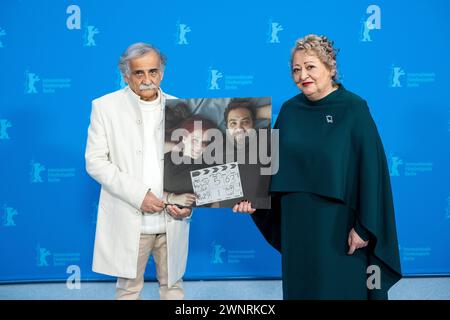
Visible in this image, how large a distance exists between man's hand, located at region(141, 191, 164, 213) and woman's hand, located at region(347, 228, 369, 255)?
0.84 m

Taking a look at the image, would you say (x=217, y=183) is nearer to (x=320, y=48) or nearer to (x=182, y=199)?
(x=182, y=199)

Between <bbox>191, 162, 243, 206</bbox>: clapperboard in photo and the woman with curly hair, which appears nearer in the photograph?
the woman with curly hair

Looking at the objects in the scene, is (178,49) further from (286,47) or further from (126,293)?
(126,293)

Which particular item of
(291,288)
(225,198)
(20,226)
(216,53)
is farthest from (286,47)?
(20,226)

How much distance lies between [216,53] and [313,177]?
176cm

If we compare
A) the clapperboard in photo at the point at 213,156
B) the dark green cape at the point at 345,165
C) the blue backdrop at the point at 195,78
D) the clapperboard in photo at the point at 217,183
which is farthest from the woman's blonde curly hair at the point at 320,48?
the blue backdrop at the point at 195,78

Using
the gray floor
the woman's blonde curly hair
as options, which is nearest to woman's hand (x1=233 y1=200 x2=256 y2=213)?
the woman's blonde curly hair

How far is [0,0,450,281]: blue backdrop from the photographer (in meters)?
3.48

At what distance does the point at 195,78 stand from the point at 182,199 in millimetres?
1560

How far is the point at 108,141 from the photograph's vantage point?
7.32ft

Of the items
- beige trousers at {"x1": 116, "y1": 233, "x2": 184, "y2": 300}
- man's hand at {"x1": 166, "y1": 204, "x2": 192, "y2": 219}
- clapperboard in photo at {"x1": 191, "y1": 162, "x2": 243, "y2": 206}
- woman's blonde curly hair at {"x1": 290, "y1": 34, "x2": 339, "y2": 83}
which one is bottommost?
beige trousers at {"x1": 116, "y1": 233, "x2": 184, "y2": 300}

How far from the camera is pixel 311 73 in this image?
78.6 inches

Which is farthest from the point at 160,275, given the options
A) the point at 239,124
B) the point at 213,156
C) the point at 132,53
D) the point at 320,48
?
the point at 320,48

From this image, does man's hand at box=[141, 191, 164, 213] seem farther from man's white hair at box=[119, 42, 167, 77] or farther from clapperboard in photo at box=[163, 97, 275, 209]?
man's white hair at box=[119, 42, 167, 77]
